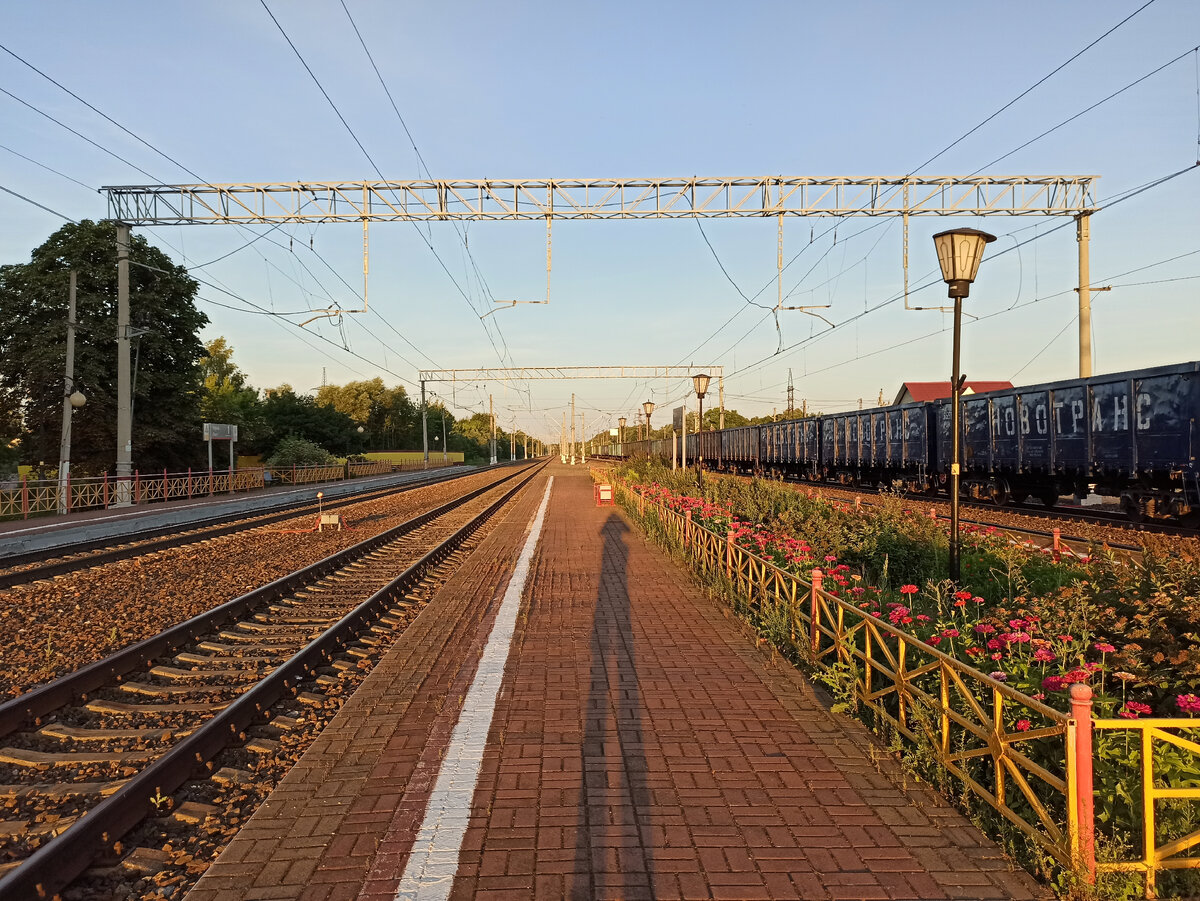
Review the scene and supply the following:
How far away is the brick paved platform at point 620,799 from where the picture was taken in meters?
3.20

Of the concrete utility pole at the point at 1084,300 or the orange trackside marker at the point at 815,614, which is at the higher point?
the concrete utility pole at the point at 1084,300

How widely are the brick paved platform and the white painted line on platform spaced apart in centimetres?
5

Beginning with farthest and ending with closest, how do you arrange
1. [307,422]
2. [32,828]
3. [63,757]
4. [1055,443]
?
1. [307,422]
2. [1055,443]
3. [63,757]
4. [32,828]

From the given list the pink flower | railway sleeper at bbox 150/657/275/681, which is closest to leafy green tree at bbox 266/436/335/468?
railway sleeper at bbox 150/657/275/681

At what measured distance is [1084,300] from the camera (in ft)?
60.9

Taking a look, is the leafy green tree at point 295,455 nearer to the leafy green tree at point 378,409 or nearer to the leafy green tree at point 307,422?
the leafy green tree at point 307,422

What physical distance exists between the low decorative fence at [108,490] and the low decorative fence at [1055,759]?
23.8 meters

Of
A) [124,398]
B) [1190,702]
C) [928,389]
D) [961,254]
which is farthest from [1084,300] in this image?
[928,389]

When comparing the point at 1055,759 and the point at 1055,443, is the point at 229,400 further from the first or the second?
the point at 1055,759

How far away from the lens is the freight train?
1338 cm

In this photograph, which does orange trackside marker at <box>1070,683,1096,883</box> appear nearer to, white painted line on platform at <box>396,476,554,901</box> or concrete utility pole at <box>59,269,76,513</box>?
white painted line on platform at <box>396,476,554,901</box>

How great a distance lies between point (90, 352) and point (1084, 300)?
34.2m

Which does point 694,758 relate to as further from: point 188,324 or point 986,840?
point 188,324

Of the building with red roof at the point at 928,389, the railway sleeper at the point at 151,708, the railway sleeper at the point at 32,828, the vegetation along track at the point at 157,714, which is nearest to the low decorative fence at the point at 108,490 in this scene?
the vegetation along track at the point at 157,714
